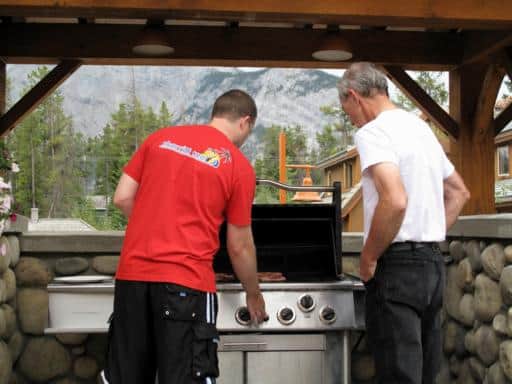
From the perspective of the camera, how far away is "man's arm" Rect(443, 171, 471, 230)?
2385 millimetres

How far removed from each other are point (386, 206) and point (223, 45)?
3.91 meters

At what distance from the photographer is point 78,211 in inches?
974

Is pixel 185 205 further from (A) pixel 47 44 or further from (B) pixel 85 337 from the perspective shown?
(A) pixel 47 44

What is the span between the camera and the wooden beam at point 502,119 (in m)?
5.97

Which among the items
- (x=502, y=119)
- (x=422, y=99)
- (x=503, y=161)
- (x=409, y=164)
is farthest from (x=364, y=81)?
(x=503, y=161)

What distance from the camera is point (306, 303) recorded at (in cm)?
294

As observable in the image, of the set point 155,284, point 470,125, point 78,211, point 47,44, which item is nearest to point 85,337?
point 155,284

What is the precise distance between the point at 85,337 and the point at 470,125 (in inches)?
159

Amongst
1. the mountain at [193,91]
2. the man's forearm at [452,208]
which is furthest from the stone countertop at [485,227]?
the mountain at [193,91]

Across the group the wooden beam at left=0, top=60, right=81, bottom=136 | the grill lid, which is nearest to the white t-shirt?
the grill lid

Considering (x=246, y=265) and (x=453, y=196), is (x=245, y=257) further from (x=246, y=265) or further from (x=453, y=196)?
(x=453, y=196)

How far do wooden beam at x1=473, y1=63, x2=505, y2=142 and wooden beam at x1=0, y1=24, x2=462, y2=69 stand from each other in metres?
0.32

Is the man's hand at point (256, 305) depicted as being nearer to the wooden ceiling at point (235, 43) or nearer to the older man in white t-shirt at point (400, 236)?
the older man in white t-shirt at point (400, 236)

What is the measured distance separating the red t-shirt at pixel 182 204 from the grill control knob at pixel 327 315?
968 mm
